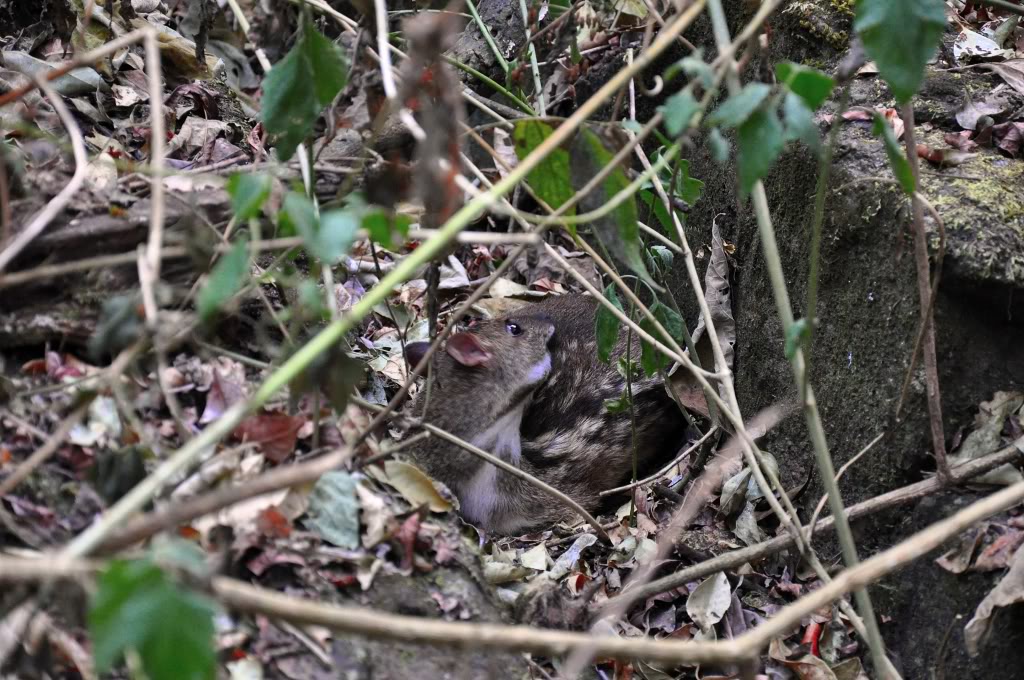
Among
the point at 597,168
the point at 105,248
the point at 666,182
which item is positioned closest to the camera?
the point at 597,168

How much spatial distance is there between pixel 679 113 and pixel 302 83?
99 cm

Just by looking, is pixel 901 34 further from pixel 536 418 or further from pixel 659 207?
pixel 536 418

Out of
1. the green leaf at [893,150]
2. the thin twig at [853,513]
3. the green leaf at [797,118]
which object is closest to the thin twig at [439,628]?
the green leaf at [797,118]

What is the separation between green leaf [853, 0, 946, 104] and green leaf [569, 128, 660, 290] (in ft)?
2.01

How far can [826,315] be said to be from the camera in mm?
3525

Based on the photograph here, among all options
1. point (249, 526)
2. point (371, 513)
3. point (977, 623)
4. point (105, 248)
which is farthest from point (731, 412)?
point (105, 248)

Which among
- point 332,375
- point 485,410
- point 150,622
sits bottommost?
point 485,410

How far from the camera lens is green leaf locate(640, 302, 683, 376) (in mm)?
3285

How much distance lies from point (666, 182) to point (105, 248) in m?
2.08

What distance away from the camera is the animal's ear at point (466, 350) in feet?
15.0

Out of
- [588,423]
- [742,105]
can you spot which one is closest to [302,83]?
[742,105]

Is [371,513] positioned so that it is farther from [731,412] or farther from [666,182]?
[666,182]

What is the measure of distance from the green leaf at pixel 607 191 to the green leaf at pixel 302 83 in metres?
0.63

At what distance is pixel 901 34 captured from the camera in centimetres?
196
